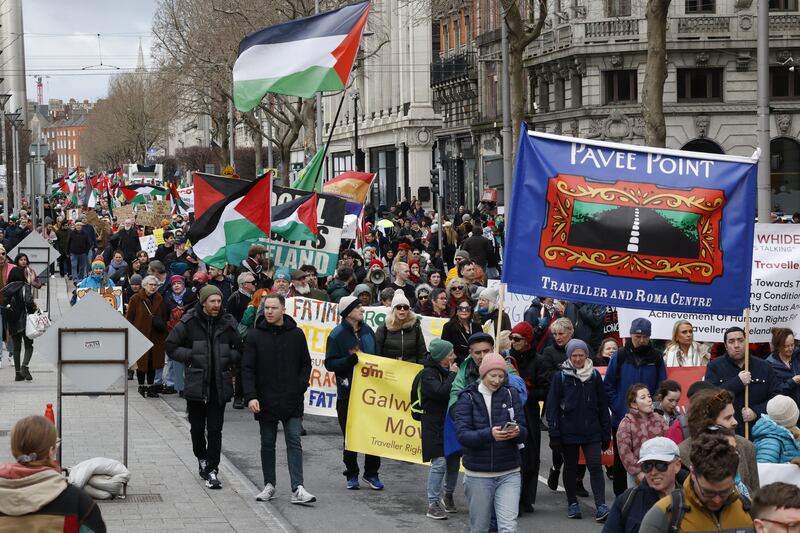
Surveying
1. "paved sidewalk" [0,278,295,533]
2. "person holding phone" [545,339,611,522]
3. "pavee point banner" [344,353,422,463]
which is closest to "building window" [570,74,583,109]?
"paved sidewalk" [0,278,295,533]

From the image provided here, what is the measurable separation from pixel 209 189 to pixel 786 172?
35.2m

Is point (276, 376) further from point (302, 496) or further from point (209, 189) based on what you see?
point (209, 189)

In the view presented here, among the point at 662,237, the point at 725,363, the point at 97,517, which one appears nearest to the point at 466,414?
the point at 662,237

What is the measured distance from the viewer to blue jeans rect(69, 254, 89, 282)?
117 feet

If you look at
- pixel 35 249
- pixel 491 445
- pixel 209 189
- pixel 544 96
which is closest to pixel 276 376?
pixel 491 445

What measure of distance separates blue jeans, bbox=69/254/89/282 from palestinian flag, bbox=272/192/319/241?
684 inches

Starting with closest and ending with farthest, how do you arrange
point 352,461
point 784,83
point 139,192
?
point 352,461, point 139,192, point 784,83

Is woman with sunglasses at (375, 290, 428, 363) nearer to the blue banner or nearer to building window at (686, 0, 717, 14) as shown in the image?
the blue banner

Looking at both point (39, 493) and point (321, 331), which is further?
point (321, 331)

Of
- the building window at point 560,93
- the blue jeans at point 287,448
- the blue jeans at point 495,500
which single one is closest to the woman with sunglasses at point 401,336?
the blue jeans at point 287,448

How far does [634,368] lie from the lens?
37.8 ft

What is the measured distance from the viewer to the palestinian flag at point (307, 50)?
18.9 metres

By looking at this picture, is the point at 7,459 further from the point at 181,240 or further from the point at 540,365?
the point at 181,240

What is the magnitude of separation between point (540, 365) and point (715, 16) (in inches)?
1526
